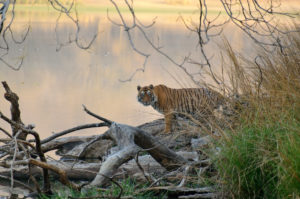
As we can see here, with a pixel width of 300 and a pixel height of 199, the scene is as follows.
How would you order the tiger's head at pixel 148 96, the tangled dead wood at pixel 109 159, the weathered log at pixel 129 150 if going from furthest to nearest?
the tiger's head at pixel 148 96
the weathered log at pixel 129 150
the tangled dead wood at pixel 109 159

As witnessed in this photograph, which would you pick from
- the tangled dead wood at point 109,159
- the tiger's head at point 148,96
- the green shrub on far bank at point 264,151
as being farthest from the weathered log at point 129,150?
the tiger's head at point 148,96

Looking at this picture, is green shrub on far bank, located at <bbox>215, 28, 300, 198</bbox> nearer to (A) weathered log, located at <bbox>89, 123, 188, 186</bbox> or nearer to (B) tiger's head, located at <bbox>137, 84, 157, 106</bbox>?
(A) weathered log, located at <bbox>89, 123, 188, 186</bbox>

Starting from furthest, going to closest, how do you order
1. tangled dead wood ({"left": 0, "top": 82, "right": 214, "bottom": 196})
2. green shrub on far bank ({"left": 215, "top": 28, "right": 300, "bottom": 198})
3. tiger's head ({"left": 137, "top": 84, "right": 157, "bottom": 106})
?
tiger's head ({"left": 137, "top": 84, "right": 157, "bottom": 106}) < tangled dead wood ({"left": 0, "top": 82, "right": 214, "bottom": 196}) < green shrub on far bank ({"left": 215, "top": 28, "right": 300, "bottom": 198})

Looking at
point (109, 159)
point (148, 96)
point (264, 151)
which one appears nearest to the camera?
point (264, 151)

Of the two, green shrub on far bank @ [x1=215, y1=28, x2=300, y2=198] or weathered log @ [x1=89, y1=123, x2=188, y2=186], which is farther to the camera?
weathered log @ [x1=89, y1=123, x2=188, y2=186]

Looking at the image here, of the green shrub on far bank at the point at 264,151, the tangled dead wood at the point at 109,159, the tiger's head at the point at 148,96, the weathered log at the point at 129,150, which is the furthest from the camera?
the tiger's head at the point at 148,96

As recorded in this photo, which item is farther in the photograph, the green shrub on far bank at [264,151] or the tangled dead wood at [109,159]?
the tangled dead wood at [109,159]

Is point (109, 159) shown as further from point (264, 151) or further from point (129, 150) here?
point (264, 151)

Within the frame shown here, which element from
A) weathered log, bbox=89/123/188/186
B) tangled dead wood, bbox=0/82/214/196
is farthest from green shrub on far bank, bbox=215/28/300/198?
weathered log, bbox=89/123/188/186

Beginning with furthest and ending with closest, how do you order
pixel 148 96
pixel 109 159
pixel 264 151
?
pixel 148 96 < pixel 109 159 < pixel 264 151

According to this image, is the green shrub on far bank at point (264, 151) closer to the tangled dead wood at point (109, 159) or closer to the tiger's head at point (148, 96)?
the tangled dead wood at point (109, 159)

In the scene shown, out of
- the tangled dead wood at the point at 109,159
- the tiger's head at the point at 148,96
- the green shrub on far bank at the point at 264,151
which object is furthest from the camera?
the tiger's head at the point at 148,96

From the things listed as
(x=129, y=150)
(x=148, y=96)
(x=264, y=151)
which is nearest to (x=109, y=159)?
(x=129, y=150)

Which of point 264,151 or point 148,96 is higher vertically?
point 264,151
